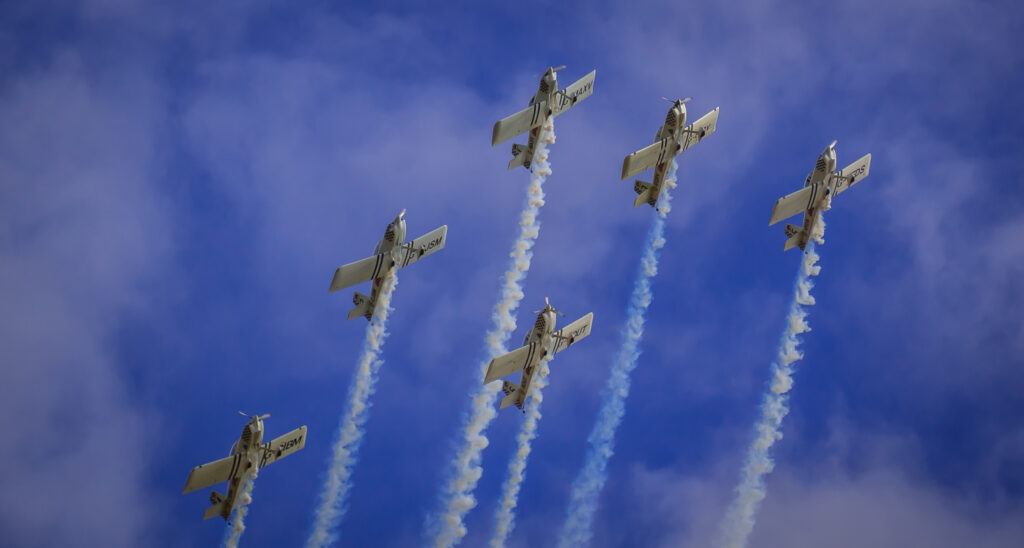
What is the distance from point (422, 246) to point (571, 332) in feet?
27.5

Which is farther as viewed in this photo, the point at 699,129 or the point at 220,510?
the point at 699,129

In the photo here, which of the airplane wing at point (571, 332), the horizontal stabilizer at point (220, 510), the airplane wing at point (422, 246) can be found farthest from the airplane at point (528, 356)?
the horizontal stabilizer at point (220, 510)

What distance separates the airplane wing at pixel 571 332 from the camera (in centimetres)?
6975

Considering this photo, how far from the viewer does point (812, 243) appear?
2847 inches

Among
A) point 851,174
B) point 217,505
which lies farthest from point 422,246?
point 851,174

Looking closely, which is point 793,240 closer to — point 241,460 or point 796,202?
point 796,202

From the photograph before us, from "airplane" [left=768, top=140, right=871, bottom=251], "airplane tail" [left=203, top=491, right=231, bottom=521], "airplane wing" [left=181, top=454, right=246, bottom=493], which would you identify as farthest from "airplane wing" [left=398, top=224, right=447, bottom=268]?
"airplane" [left=768, top=140, right=871, bottom=251]

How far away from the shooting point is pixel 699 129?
72562mm

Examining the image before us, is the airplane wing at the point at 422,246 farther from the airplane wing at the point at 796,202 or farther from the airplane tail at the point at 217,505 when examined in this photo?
the airplane wing at the point at 796,202

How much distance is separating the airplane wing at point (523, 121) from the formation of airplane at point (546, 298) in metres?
0.05

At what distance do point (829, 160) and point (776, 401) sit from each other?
1271 centimetres

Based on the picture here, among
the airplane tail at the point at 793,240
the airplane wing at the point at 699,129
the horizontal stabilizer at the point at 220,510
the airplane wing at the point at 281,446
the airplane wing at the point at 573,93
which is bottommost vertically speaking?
the horizontal stabilizer at the point at 220,510

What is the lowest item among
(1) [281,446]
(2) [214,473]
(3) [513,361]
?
(2) [214,473]

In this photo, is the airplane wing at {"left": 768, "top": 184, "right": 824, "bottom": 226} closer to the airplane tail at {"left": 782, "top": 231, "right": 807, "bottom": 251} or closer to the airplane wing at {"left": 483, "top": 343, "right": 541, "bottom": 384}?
the airplane tail at {"left": 782, "top": 231, "right": 807, "bottom": 251}
